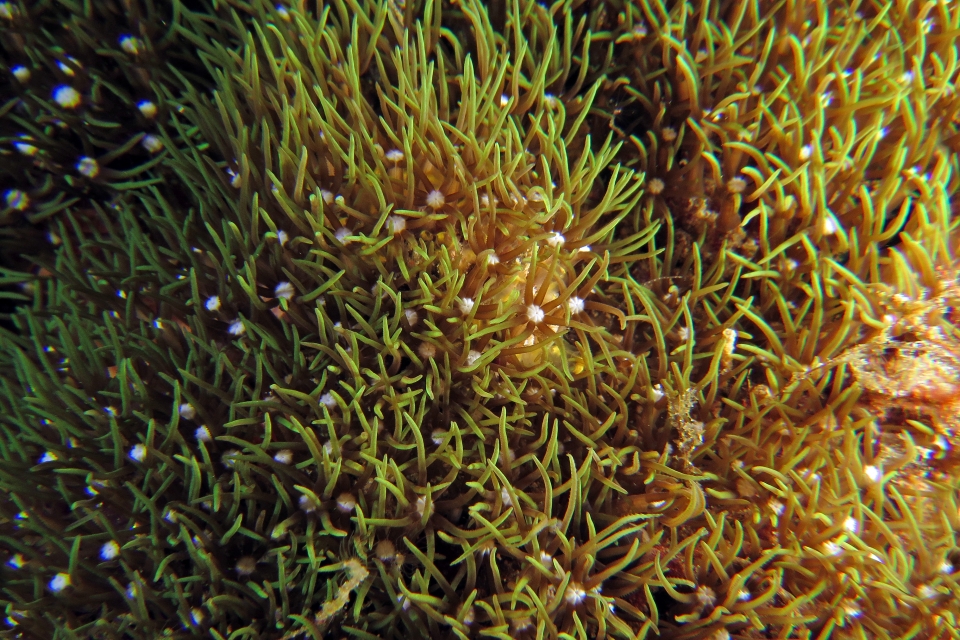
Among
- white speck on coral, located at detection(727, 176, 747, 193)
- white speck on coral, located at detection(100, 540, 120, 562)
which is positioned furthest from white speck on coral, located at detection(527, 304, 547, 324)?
white speck on coral, located at detection(100, 540, 120, 562)

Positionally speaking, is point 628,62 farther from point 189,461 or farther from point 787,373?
point 189,461

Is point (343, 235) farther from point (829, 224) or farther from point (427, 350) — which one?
point (829, 224)

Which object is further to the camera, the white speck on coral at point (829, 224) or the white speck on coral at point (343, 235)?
the white speck on coral at point (829, 224)

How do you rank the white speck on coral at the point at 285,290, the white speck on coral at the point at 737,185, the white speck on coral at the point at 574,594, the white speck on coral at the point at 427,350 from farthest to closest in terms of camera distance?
the white speck on coral at the point at 737,185 < the white speck on coral at the point at 285,290 < the white speck on coral at the point at 427,350 < the white speck on coral at the point at 574,594

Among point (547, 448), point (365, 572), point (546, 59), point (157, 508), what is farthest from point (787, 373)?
point (157, 508)

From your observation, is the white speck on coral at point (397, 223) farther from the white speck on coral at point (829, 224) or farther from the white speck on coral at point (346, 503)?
the white speck on coral at point (829, 224)

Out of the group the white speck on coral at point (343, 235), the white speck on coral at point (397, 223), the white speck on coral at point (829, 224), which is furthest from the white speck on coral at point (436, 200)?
the white speck on coral at point (829, 224)

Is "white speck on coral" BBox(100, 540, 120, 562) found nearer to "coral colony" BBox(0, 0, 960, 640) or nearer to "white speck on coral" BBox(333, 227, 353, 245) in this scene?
"coral colony" BBox(0, 0, 960, 640)

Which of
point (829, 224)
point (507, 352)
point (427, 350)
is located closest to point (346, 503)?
point (427, 350)

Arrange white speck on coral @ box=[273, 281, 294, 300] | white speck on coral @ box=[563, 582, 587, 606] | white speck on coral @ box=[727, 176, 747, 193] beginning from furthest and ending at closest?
white speck on coral @ box=[727, 176, 747, 193] < white speck on coral @ box=[273, 281, 294, 300] < white speck on coral @ box=[563, 582, 587, 606]

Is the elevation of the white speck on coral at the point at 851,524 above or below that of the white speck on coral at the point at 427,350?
below
